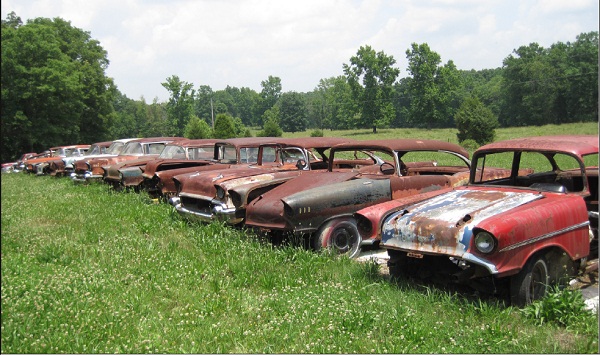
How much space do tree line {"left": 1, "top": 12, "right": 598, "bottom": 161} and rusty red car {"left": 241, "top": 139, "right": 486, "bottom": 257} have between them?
6.30 feet

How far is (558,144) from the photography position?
5.45m

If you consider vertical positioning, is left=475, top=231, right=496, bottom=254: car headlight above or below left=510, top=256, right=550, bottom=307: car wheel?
above

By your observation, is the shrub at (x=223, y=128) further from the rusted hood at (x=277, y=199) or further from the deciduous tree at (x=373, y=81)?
the rusted hood at (x=277, y=199)

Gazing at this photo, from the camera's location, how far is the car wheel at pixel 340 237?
6.62 meters

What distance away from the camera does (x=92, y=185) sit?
13656 mm

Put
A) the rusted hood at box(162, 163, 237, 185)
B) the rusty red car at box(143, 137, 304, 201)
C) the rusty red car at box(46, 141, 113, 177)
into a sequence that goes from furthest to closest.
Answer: the rusty red car at box(46, 141, 113, 177) < the rusty red car at box(143, 137, 304, 201) < the rusted hood at box(162, 163, 237, 185)

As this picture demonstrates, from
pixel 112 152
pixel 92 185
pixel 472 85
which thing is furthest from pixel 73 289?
pixel 472 85

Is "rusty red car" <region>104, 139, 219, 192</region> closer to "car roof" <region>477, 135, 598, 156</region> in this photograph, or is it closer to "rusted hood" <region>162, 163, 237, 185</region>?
"rusted hood" <region>162, 163, 237, 185</region>

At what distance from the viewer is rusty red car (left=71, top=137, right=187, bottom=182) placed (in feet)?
46.6

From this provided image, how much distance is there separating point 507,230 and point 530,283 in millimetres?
569

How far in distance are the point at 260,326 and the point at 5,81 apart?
114 inches

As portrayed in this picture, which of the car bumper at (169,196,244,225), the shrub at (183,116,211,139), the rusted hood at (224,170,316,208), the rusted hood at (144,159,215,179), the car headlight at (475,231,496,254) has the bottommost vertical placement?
the car bumper at (169,196,244,225)

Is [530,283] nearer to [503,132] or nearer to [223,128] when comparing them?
[503,132]

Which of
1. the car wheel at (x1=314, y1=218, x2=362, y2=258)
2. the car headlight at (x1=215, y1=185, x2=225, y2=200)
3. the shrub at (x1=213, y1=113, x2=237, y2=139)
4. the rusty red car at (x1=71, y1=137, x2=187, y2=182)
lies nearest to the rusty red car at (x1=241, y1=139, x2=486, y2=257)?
the car wheel at (x1=314, y1=218, x2=362, y2=258)
